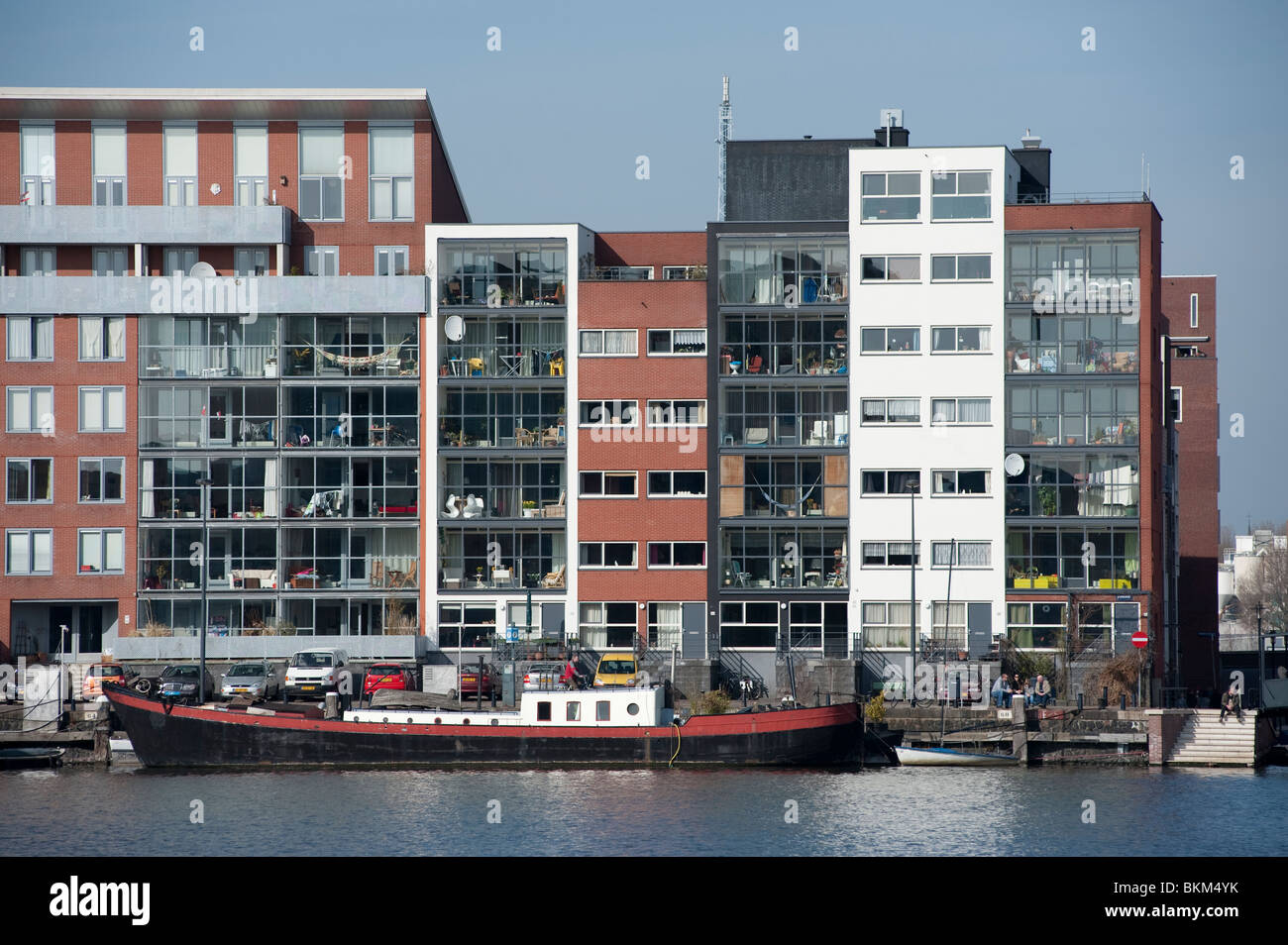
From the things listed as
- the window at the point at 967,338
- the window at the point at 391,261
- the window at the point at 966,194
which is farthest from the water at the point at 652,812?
the window at the point at 391,261

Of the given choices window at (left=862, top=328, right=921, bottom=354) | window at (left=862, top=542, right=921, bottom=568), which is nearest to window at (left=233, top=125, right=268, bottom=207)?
window at (left=862, top=328, right=921, bottom=354)

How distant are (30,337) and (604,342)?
25.8 meters

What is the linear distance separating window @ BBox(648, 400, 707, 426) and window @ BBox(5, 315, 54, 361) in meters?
27.2

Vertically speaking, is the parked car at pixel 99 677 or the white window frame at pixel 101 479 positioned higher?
the white window frame at pixel 101 479

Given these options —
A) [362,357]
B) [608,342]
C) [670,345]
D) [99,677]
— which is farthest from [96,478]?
[670,345]

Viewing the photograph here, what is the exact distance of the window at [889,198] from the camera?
73250 mm

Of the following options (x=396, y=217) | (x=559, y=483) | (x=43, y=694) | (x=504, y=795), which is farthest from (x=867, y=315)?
(x=43, y=694)

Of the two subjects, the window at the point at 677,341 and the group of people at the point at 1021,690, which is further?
the window at the point at 677,341

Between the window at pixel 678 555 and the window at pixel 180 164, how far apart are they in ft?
87.3

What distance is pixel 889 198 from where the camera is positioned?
241 feet

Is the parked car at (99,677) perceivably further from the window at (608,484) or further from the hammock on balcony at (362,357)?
the window at (608,484)

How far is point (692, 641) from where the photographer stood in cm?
7319

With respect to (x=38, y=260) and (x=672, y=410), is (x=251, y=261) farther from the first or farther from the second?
(x=672, y=410)
